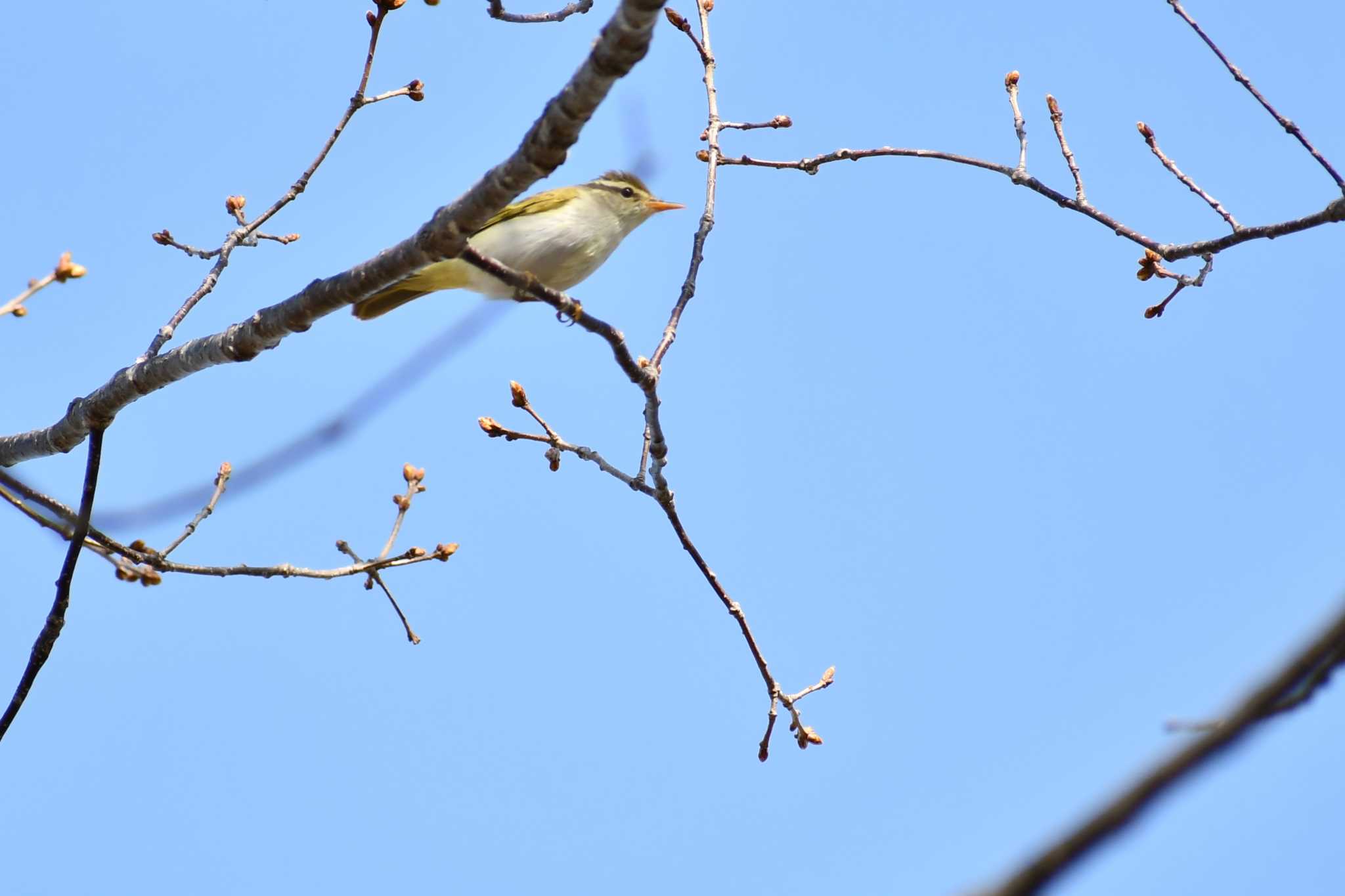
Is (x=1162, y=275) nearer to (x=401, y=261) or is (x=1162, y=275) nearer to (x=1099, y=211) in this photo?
(x=1099, y=211)

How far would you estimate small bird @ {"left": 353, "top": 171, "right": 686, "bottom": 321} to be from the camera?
5555 mm

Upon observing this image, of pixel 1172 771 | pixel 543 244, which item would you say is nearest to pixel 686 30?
pixel 543 244

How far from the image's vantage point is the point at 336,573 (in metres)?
4.30

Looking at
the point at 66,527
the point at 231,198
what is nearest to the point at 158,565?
the point at 66,527

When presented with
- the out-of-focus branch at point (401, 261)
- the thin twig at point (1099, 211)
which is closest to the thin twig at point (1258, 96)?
the thin twig at point (1099, 211)

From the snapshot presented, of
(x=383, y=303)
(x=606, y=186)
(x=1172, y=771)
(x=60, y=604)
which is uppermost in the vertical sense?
(x=606, y=186)

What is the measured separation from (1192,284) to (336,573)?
3.19 m

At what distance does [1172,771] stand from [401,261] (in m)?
3.02

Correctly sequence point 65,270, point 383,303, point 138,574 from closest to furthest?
point 65,270 < point 138,574 < point 383,303

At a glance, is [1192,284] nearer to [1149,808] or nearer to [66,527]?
[66,527]

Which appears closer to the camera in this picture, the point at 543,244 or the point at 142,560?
the point at 142,560

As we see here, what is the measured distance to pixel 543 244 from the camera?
575 centimetres

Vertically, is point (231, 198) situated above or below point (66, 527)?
above

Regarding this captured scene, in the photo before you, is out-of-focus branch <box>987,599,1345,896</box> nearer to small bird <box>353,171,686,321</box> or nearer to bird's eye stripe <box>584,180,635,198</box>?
small bird <box>353,171,686,321</box>
